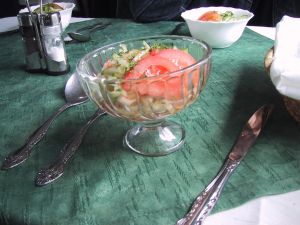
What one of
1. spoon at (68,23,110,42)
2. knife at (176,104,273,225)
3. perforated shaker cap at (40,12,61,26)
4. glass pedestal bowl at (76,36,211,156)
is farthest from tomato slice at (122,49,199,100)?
spoon at (68,23,110,42)

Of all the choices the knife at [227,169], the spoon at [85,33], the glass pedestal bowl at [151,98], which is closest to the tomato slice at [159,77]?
the glass pedestal bowl at [151,98]

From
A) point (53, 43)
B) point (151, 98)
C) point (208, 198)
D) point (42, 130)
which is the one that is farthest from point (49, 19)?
point (208, 198)

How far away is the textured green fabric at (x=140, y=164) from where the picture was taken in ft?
1.13

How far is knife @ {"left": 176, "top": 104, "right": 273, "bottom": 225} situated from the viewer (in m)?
0.32

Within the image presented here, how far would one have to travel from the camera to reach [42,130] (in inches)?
19.6

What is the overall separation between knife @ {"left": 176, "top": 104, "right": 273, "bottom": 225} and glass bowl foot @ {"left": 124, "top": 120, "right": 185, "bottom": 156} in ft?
0.25

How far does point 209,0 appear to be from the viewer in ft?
4.87

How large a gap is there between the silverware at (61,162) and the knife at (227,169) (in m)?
0.17

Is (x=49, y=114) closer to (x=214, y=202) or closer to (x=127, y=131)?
(x=127, y=131)

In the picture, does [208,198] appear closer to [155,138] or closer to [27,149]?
[155,138]

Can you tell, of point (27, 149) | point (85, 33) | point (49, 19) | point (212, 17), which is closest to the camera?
point (27, 149)

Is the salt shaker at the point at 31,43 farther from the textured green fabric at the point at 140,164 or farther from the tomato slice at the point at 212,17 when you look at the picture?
the tomato slice at the point at 212,17

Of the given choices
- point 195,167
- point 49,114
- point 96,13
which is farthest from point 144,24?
point 96,13

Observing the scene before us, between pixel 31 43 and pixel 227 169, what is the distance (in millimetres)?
581
